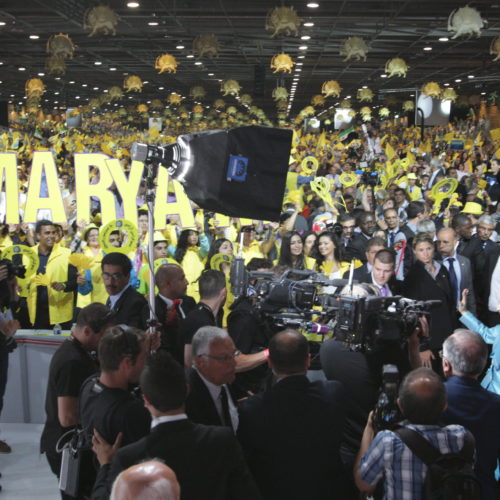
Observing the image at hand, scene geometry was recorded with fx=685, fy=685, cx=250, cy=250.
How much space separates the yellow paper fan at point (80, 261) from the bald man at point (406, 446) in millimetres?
3938

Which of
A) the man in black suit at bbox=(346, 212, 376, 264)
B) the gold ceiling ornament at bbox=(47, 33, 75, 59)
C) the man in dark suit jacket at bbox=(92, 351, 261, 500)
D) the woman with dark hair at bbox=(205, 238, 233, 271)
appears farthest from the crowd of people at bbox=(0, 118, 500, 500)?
the gold ceiling ornament at bbox=(47, 33, 75, 59)

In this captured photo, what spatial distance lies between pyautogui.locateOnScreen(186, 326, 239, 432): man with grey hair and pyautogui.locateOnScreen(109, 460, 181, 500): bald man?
110cm

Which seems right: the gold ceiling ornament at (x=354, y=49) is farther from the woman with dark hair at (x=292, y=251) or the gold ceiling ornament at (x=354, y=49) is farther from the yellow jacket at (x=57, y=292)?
the yellow jacket at (x=57, y=292)

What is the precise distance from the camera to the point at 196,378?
2.97 meters

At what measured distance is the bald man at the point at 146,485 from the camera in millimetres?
1706

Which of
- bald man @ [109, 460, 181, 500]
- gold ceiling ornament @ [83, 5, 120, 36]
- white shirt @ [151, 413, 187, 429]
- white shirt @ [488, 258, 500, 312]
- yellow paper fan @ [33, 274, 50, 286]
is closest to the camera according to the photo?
bald man @ [109, 460, 181, 500]

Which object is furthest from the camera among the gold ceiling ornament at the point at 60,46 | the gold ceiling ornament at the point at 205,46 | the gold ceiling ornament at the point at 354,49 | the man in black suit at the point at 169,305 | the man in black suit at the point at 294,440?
the gold ceiling ornament at the point at 205,46

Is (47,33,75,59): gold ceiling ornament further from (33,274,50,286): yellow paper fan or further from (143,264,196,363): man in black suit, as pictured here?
(143,264,196,363): man in black suit

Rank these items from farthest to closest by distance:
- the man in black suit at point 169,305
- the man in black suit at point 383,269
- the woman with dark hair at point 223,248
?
the woman with dark hair at point 223,248
the man in black suit at point 383,269
the man in black suit at point 169,305

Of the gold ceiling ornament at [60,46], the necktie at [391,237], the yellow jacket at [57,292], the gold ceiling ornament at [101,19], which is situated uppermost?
the gold ceiling ornament at [101,19]

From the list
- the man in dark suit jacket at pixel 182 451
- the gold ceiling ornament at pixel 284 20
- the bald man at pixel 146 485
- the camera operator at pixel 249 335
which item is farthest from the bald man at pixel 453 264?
the gold ceiling ornament at pixel 284 20

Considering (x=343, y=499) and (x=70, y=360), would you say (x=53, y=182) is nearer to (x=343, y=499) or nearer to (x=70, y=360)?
(x=70, y=360)

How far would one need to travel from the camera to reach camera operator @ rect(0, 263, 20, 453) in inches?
184

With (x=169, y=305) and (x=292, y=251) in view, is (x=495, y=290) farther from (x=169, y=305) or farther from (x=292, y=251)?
(x=169, y=305)
